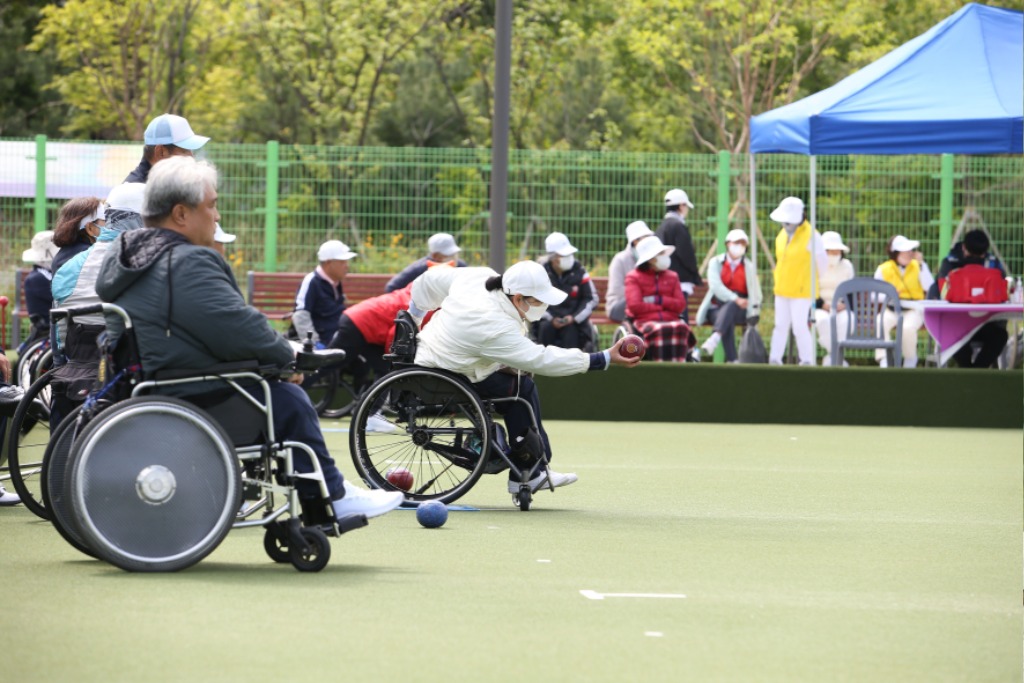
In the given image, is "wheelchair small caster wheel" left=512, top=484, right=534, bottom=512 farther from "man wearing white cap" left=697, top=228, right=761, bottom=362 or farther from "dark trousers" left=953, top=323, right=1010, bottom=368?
"man wearing white cap" left=697, top=228, right=761, bottom=362

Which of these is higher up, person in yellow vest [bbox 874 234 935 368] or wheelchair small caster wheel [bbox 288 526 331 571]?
person in yellow vest [bbox 874 234 935 368]

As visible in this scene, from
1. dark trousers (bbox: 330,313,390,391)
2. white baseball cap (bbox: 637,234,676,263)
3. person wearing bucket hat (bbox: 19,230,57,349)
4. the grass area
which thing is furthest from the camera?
white baseball cap (bbox: 637,234,676,263)

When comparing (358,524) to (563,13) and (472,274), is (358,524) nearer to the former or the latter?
(472,274)

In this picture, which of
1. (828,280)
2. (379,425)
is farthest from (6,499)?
(828,280)

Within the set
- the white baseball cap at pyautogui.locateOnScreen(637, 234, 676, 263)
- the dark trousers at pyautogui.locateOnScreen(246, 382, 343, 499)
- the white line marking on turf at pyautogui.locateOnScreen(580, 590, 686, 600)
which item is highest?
the white baseball cap at pyautogui.locateOnScreen(637, 234, 676, 263)

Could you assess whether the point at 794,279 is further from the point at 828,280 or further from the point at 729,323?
the point at 729,323

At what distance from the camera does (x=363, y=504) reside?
21.7 feet

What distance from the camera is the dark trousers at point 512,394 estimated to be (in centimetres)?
868

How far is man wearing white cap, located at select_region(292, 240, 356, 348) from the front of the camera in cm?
1397

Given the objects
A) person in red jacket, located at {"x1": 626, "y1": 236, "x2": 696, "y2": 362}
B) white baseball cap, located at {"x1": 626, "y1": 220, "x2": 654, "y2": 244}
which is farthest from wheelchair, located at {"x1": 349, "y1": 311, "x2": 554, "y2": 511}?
white baseball cap, located at {"x1": 626, "y1": 220, "x2": 654, "y2": 244}

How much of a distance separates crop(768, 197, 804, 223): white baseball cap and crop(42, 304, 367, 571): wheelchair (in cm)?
1136

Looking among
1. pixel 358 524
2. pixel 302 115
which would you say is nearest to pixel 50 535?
pixel 358 524

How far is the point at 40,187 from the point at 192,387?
40.1ft

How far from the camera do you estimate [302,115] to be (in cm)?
3309
